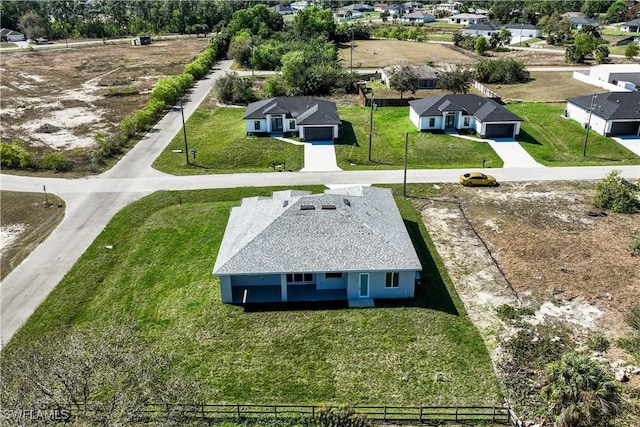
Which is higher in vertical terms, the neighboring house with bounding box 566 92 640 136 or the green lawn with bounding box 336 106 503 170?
the neighboring house with bounding box 566 92 640 136

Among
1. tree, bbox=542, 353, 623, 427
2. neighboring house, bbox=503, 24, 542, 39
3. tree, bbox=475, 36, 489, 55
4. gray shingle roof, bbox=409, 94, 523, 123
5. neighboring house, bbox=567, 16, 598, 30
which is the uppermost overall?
neighboring house, bbox=567, 16, 598, 30

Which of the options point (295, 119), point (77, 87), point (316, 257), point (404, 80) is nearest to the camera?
point (316, 257)

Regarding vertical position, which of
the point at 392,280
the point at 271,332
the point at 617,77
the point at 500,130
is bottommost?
the point at 271,332

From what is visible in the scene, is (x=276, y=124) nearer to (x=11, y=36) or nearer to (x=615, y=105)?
(x=615, y=105)

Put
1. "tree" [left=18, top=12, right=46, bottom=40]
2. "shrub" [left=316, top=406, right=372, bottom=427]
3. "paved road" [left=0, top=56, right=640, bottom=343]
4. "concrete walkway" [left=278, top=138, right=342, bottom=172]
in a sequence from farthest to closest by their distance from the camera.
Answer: "tree" [left=18, top=12, right=46, bottom=40] < "concrete walkway" [left=278, top=138, right=342, bottom=172] < "paved road" [left=0, top=56, right=640, bottom=343] < "shrub" [left=316, top=406, right=372, bottom=427]

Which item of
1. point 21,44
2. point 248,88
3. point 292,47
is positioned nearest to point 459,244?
point 248,88

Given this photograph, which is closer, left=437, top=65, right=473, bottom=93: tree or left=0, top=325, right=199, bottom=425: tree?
left=0, top=325, right=199, bottom=425: tree

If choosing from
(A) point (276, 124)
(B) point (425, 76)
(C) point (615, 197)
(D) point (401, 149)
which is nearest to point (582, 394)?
(C) point (615, 197)

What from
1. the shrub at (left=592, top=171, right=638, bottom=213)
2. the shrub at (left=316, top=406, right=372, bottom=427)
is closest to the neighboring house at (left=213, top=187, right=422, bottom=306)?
the shrub at (left=316, top=406, right=372, bottom=427)

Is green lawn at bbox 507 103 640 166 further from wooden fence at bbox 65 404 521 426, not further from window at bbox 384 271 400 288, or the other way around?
wooden fence at bbox 65 404 521 426
